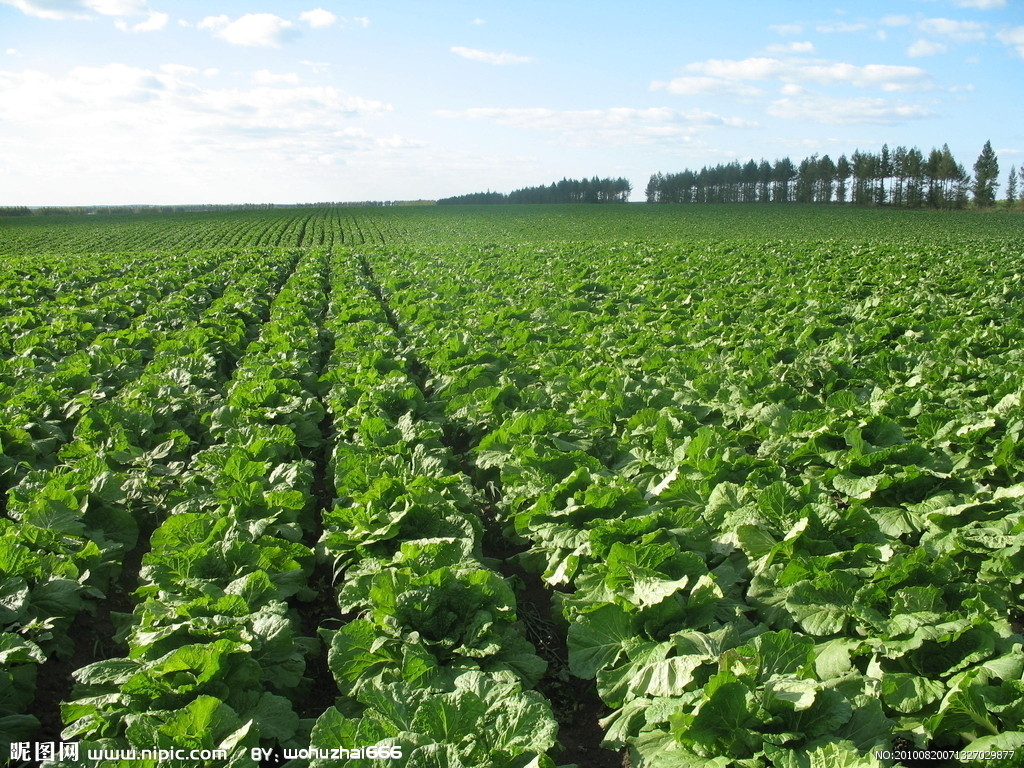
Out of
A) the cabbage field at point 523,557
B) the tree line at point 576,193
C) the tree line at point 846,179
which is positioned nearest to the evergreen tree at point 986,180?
the tree line at point 846,179

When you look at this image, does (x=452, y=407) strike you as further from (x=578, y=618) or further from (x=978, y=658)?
(x=978, y=658)

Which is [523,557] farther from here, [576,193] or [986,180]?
[576,193]

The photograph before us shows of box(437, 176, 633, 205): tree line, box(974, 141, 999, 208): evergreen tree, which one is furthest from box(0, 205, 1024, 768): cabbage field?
box(437, 176, 633, 205): tree line

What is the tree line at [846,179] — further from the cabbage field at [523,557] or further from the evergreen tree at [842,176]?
the cabbage field at [523,557]

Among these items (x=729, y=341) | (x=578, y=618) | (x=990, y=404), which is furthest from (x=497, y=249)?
(x=578, y=618)

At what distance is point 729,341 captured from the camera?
33.5ft

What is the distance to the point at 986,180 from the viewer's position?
81.4 m

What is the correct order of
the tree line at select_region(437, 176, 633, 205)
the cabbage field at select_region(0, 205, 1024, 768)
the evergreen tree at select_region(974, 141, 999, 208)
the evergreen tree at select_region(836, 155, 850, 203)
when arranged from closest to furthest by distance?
the cabbage field at select_region(0, 205, 1024, 768)
the evergreen tree at select_region(974, 141, 999, 208)
the evergreen tree at select_region(836, 155, 850, 203)
the tree line at select_region(437, 176, 633, 205)

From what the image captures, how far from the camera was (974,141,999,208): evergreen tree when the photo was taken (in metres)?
80.9

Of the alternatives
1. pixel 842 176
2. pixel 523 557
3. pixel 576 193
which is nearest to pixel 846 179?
pixel 842 176

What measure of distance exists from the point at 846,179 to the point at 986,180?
17.0 m

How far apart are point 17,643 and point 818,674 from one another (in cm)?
412

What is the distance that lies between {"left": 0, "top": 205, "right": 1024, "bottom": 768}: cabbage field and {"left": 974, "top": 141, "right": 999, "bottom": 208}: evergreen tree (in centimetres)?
8961

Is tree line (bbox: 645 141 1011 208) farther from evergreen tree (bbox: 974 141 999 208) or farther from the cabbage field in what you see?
the cabbage field
